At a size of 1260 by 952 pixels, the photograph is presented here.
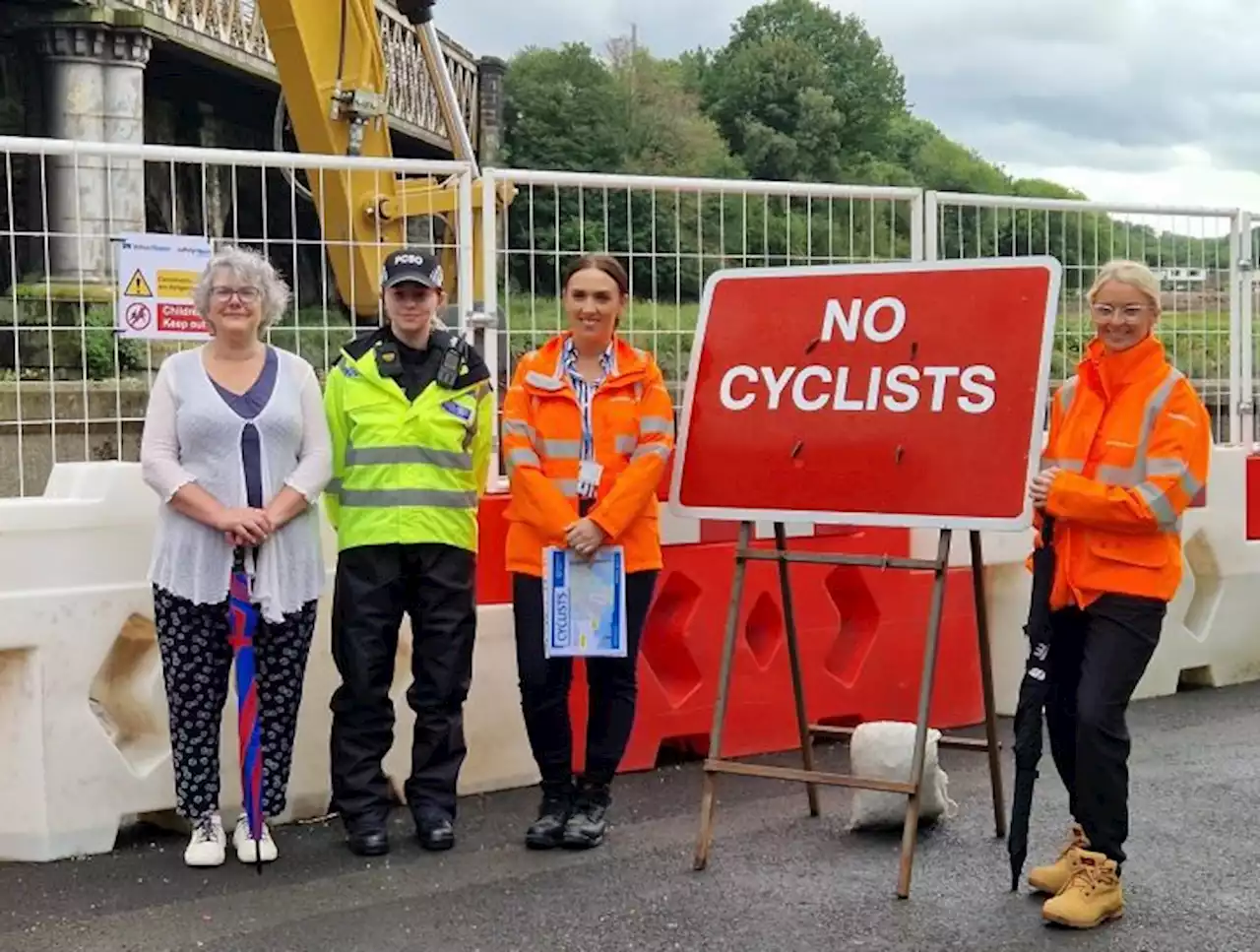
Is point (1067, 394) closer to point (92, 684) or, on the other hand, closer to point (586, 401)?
point (586, 401)

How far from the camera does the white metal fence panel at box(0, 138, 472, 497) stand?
5.32 metres

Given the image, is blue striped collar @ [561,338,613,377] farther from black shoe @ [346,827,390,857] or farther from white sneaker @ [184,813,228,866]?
white sneaker @ [184,813,228,866]

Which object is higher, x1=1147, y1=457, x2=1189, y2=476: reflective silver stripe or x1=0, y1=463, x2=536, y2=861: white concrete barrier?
x1=1147, y1=457, x2=1189, y2=476: reflective silver stripe

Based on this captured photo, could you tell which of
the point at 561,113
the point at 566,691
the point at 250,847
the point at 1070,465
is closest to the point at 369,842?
the point at 250,847

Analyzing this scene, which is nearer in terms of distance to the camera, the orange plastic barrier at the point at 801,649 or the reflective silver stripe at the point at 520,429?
the reflective silver stripe at the point at 520,429

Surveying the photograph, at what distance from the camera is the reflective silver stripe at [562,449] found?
15.9 ft

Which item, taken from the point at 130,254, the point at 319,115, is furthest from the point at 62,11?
the point at 130,254

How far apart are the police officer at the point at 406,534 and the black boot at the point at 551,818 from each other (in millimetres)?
270

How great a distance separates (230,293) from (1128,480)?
257 cm

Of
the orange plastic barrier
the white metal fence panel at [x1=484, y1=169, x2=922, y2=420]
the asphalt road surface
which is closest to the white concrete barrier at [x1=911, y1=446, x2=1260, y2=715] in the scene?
Result: the orange plastic barrier

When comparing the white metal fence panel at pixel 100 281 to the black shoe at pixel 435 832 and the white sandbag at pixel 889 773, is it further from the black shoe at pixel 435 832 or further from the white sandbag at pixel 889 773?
the white sandbag at pixel 889 773

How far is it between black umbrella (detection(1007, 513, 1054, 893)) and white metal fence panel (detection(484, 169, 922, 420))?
1.68 meters

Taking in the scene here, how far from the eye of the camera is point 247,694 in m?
4.69

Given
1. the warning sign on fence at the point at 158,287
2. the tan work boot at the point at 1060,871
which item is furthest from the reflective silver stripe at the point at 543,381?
the tan work boot at the point at 1060,871
